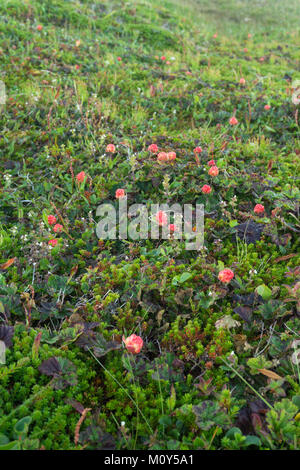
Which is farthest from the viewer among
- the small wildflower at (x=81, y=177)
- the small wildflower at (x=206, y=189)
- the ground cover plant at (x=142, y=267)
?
the small wildflower at (x=81, y=177)

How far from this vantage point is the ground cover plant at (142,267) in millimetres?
2002

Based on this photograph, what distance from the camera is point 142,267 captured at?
118 inches

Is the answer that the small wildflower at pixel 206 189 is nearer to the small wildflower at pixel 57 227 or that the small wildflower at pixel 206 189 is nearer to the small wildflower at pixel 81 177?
the small wildflower at pixel 81 177

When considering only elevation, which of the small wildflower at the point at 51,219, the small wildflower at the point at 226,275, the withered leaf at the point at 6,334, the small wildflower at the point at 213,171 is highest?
the small wildflower at the point at 213,171

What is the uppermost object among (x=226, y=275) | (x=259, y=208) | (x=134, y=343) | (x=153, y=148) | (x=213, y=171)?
(x=153, y=148)

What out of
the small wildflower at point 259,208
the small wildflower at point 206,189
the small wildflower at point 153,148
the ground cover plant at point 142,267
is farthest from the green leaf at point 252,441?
the small wildflower at point 153,148

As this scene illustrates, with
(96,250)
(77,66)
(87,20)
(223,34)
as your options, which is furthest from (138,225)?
(223,34)

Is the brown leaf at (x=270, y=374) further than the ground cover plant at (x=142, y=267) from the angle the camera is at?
Yes

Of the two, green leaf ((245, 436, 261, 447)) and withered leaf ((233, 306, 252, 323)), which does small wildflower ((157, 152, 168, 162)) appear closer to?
withered leaf ((233, 306, 252, 323))

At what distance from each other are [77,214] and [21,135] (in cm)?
161

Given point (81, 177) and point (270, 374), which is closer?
point (270, 374)

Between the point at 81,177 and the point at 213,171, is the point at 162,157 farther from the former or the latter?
the point at 81,177

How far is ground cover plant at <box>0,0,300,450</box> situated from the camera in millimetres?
2002

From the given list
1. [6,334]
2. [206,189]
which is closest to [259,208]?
[206,189]
